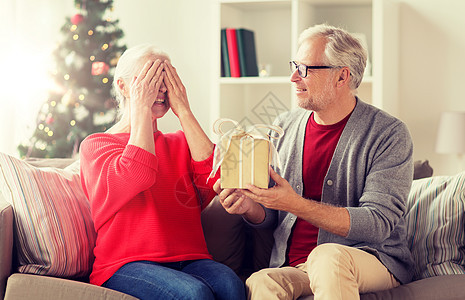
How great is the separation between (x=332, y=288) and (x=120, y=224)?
2.12 feet

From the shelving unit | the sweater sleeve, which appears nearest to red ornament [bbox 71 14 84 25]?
the shelving unit

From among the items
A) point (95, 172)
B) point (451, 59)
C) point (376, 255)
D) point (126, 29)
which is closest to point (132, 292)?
point (95, 172)

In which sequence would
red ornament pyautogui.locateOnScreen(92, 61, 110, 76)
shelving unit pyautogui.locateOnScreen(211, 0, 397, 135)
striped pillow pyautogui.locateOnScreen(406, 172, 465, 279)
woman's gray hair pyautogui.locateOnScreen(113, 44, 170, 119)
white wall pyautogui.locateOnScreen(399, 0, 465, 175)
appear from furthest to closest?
red ornament pyautogui.locateOnScreen(92, 61, 110, 76)
white wall pyautogui.locateOnScreen(399, 0, 465, 175)
shelving unit pyautogui.locateOnScreen(211, 0, 397, 135)
striped pillow pyautogui.locateOnScreen(406, 172, 465, 279)
woman's gray hair pyautogui.locateOnScreen(113, 44, 170, 119)

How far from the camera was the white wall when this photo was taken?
377 cm

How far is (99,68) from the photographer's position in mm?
3910

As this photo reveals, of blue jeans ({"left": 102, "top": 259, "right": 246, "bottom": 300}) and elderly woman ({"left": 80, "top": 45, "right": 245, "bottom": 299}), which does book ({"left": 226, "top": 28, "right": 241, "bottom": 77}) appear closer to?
elderly woman ({"left": 80, "top": 45, "right": 245, "bottom": 299})

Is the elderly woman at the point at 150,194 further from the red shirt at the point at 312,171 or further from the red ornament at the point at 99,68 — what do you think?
the red ornament at the point at 99,68

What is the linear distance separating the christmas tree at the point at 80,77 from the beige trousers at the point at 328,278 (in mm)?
2414

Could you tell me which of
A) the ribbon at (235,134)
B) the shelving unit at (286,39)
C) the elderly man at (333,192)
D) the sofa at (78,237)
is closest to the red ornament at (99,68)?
the shelving unit at (286,39)

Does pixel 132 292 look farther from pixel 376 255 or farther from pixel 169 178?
pixel 376 255

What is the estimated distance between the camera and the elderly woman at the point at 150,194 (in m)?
1.74

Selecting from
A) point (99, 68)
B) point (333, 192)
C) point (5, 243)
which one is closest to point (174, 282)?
point (5, 243)

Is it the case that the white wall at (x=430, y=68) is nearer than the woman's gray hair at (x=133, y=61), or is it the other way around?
the woman's gray hair at (x=133, y=61)

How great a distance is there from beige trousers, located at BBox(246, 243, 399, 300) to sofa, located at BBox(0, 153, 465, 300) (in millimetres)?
51
